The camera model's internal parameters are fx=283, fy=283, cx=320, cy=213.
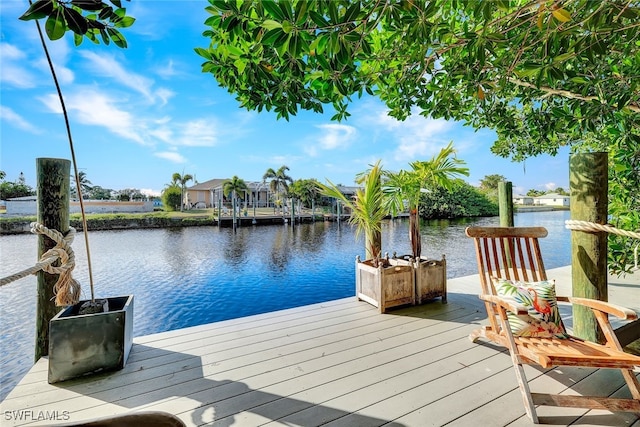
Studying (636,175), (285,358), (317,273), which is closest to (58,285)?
(285,358)

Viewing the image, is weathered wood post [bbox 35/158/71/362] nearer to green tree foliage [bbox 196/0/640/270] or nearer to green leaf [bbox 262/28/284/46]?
green tree foliage [bbox 196/0/640/270]

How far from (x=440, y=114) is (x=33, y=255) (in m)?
18.0

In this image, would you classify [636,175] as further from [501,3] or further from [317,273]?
[317,273]

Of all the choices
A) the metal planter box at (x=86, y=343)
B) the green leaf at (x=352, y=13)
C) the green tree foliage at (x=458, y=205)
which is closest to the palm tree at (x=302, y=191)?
the green tree foliage at (x=458, y=205)

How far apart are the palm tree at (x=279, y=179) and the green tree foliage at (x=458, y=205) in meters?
15.0

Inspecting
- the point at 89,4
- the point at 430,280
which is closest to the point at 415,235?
the point at 430,280

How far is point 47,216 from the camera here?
6.42ft

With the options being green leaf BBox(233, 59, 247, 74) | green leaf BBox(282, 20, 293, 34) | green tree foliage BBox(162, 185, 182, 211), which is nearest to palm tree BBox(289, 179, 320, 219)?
green tree foliage BBox(162, 185, 182, 211)

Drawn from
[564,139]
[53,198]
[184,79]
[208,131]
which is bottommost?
[53,198]

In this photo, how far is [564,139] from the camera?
213 inches

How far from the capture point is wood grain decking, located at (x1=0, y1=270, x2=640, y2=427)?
1442 millimetres

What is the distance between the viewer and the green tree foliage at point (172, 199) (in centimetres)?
3231

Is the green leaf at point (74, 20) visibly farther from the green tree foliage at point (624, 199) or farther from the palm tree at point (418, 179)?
the green tree foliage at point (624, 199)

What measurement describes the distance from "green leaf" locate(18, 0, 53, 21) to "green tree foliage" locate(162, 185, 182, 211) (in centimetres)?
3515
